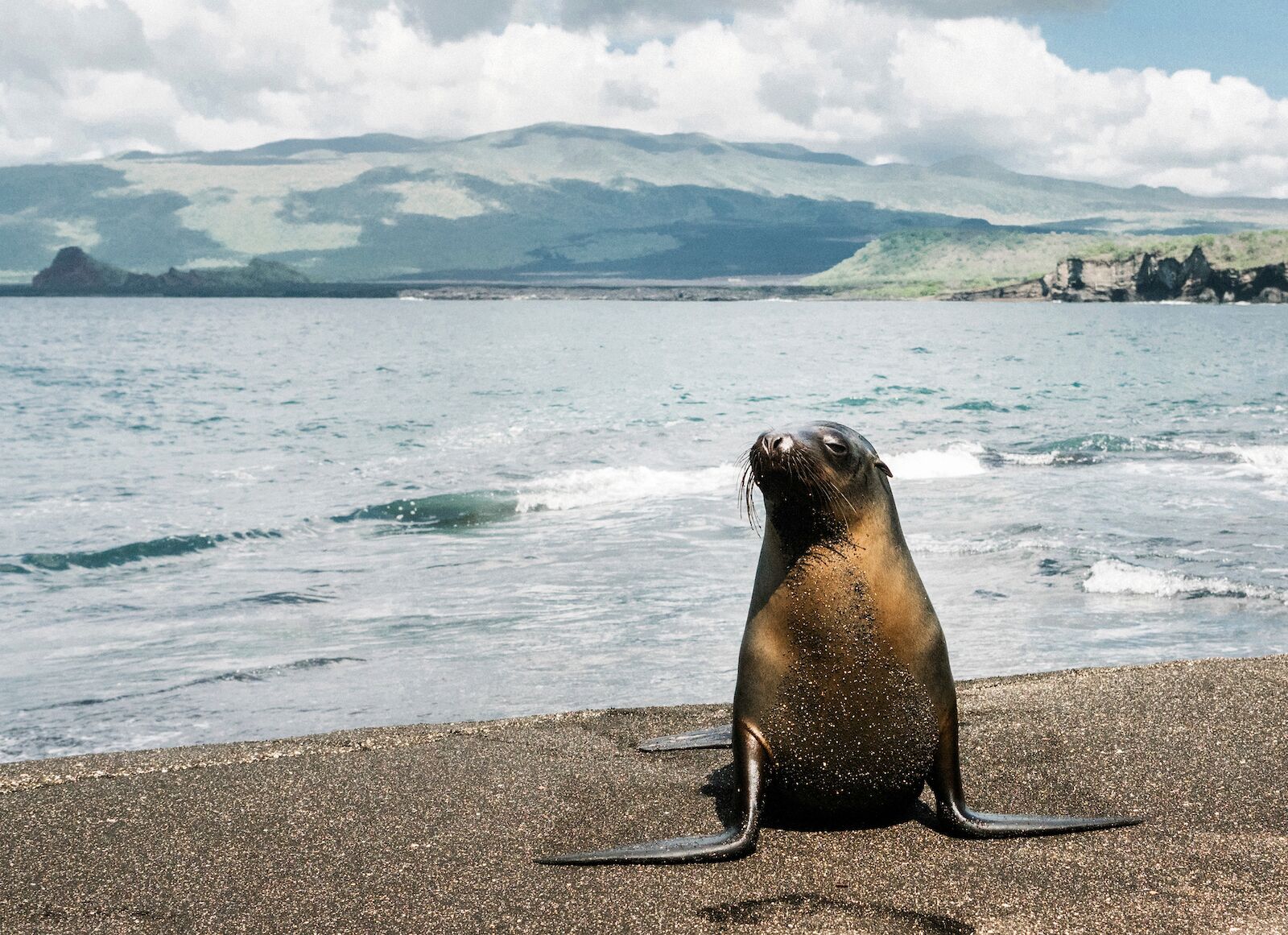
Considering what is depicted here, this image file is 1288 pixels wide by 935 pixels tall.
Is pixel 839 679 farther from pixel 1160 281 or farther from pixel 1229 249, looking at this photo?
pixel 1160 281

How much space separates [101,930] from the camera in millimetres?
4238

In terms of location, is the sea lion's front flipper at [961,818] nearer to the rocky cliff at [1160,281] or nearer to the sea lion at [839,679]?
the sea lion at [839,679]

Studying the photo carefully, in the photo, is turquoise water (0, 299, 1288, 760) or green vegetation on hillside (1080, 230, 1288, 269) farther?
green vegetation on hillside (1080, 230, 1288, 269)

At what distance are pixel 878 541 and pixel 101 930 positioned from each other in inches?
124

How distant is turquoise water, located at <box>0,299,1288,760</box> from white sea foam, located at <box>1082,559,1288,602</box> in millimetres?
47

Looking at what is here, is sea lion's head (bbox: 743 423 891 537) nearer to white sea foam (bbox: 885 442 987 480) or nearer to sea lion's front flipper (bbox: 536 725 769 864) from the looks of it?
sea lion's front flipper (bbox: 536 725 769 864)

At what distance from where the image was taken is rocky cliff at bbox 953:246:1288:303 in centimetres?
14688

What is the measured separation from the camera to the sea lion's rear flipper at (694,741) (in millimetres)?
6094

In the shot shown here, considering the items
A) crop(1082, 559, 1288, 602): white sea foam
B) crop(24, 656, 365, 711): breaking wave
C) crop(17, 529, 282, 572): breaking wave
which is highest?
crop(1082, 559, 1288, 602): white sea foam

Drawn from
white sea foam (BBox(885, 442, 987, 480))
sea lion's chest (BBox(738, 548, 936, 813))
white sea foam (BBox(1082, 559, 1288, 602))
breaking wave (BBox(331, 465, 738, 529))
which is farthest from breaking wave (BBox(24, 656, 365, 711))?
white sea foam (BBox(885, 442, 987, 480))

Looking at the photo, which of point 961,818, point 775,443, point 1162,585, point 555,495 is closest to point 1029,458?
point 555,495

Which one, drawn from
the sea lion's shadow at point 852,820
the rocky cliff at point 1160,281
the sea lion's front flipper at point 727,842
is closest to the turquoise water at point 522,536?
the sea lion's shadow at point 852,820

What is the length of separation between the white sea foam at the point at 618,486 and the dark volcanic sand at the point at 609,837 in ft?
40.2

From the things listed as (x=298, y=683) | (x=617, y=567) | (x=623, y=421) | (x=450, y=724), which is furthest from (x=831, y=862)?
(x=623, y=421)
